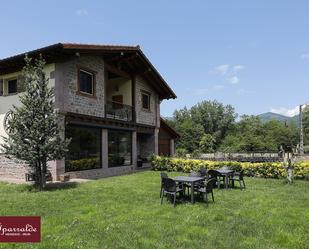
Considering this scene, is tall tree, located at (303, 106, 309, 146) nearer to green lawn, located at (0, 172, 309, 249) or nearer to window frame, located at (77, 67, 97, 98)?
window frame, located at (77, 67, 97, 98)

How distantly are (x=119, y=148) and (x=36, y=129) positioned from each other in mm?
8010

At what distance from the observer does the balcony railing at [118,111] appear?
59.3 feet

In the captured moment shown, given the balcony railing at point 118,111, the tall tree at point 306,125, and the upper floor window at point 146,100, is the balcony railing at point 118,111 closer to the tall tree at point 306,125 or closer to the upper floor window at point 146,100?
the upper floor window at point 146,100

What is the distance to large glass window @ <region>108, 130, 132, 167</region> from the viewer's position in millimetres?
18006

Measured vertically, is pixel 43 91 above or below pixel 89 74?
below

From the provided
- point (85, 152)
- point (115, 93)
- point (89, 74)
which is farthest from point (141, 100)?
point (85, 152)

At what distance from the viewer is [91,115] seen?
16109mm

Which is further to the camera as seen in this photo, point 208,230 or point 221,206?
point 221,206

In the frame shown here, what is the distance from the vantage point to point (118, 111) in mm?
19328

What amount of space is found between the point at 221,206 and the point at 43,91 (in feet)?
26.6

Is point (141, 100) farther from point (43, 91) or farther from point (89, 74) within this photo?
point (43, 91)

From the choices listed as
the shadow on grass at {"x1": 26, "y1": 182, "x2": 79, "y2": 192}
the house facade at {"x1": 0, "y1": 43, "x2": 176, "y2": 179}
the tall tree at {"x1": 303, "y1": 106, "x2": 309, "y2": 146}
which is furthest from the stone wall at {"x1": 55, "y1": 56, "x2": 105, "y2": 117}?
the tall tree at {"x1": 303, "y1": 106, "x2": 309, "y2": 146}

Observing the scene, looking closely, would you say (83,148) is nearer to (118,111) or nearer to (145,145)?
(118,111)

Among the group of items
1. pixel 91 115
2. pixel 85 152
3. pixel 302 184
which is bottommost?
pixel 302 184
